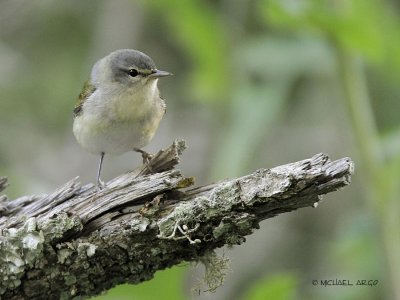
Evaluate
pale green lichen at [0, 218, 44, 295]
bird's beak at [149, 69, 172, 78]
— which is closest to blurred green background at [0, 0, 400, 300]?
bird's beak at [149, 69, 172, 78]

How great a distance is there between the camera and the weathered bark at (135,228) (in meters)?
3.09

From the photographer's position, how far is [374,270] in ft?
15.7

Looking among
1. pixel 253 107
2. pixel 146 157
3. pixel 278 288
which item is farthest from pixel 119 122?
pixel 278 288

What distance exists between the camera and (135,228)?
10.8 feet

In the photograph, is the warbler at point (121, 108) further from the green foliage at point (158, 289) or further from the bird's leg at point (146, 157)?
the green foliage at point (158, 289)

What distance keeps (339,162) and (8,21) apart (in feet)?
17.3

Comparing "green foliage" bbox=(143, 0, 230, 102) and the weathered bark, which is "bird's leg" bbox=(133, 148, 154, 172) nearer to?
the weathered bark

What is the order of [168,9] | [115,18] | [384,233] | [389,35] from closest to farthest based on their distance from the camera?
1. [384,233]
2. [389,35]
3. [168,9]
4. [115,18]

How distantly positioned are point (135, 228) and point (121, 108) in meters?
1.95

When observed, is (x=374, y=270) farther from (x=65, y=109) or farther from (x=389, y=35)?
(x=65, y=109)

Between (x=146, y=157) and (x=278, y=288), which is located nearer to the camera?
(x=278, y=288)

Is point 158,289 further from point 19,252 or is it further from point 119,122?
point 119,122

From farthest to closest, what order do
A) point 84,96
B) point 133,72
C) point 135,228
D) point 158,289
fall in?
1. point 84,96
2. point 133,72
3. point 158,289
4. point 135,228

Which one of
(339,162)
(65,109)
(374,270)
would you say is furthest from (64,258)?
(65,109)
